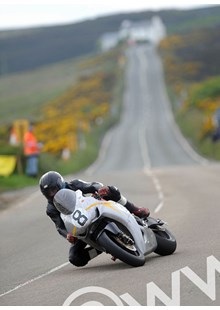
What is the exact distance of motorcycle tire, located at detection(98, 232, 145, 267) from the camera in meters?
11.4

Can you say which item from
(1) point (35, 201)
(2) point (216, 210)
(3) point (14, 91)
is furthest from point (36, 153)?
(3) point (14, 91)

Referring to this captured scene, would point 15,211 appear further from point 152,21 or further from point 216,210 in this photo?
point 152,21

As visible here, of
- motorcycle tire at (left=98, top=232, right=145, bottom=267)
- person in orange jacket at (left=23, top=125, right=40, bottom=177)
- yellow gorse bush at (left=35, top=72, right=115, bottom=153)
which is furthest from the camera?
yellow gorse bush at (left=35, top=72, right=115, bottom=153)

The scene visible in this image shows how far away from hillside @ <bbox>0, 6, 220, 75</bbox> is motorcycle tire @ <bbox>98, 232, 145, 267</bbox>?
12659 centimetres

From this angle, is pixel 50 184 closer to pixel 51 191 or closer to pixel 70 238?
pixel 51 191

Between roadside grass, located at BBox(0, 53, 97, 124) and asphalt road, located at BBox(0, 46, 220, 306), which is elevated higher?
asphalt road, located at BBox(0, 46, 220, 306)

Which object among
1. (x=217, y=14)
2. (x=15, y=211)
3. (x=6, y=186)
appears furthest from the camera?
(x=217, y=14)

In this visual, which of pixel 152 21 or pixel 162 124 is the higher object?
pixel 152 21

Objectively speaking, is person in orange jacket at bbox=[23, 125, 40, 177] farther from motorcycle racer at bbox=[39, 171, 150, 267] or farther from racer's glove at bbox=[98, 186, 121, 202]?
racer's glove at bbox=[98, 186, 121, 202]

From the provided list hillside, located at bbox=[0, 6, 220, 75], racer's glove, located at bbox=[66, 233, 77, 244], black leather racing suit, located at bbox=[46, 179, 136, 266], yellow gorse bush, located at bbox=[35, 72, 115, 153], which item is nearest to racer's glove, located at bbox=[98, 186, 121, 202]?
black leather racing suit, located at bbox=[46, 179, 136, 266]

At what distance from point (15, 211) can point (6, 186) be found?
8.21m

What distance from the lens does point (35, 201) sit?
26.0 metres

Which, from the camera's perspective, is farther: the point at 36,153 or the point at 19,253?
the point at 36,153

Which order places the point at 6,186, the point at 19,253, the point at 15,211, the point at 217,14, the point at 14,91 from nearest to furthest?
1. the point at 19,253
2. the point at 15,211
3. the point at 6,186
4. the point at 14,91
5. the point at 217,14
